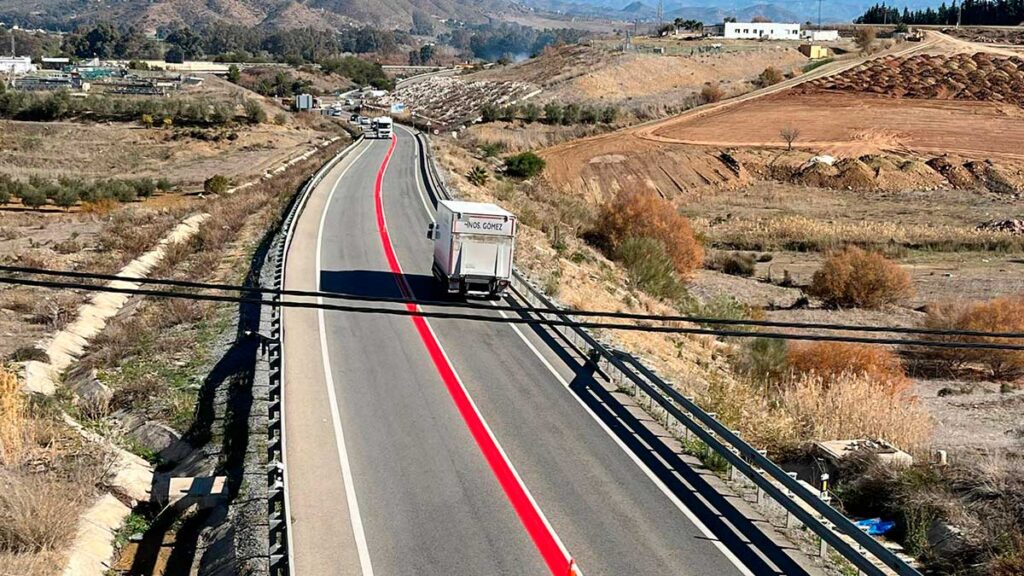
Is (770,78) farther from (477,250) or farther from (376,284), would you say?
(477,250)

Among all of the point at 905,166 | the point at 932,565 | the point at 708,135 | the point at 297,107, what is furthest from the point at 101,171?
the point at 932,565

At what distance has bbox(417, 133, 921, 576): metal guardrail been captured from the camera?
11.0 metres

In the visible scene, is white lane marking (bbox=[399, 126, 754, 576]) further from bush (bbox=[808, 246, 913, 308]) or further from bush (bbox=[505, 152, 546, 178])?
bush (bbox=[505, 152, 546, 178])

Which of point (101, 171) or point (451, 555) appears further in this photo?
A: point (101, 171)

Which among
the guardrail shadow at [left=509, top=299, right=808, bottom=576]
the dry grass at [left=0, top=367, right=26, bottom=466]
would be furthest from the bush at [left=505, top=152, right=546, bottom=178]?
the dry grass at [left=0, top=367, right=26, bottom=466]

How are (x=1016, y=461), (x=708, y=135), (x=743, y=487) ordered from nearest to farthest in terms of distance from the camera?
(x=743, y=487) < (x=1016, y=461) < (x=708, y=135)

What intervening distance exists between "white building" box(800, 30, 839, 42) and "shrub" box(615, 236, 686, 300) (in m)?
121

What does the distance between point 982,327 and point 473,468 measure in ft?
78.7

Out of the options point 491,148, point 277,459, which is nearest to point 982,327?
point 277,459

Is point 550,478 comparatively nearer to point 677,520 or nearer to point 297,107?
point 677,520

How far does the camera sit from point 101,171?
7500 cm

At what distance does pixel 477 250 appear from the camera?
23.7m

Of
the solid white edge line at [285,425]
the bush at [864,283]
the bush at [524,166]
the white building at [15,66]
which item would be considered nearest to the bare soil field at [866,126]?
the bush at [524,166]

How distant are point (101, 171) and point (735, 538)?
72.9m
